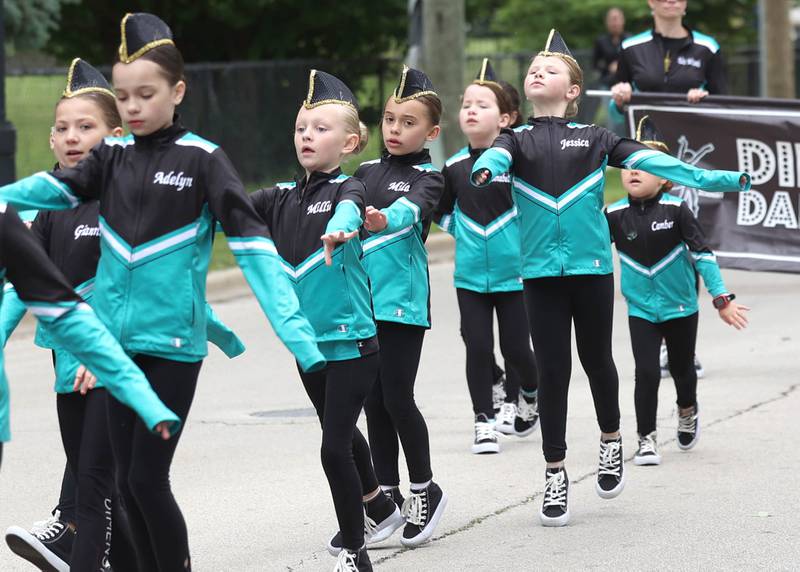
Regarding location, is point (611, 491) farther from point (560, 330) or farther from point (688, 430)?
point (688, 430)

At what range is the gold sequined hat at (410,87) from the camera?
20.9ft

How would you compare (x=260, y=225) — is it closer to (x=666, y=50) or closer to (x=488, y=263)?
(x=488, y=263)

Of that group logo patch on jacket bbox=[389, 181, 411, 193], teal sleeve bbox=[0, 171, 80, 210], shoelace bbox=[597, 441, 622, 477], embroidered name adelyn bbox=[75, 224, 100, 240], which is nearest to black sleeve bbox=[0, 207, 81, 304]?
teal sleeve bbox=[0, 171, 80, 210]

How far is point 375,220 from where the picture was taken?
537 centimetres

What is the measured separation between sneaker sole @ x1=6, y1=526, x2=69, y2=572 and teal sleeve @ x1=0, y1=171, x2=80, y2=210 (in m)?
1.34

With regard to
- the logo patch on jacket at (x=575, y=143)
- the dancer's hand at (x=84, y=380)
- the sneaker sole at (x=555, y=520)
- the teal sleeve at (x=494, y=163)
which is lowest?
the sneaker sole at (x=555, y=520)

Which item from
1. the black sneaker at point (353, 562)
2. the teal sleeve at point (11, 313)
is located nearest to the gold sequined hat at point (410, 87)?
the teal sleeve at point (11, 313)

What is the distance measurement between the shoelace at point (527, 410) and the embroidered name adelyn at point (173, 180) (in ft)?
12.6

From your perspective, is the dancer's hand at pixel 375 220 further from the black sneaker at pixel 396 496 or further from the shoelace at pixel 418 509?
the black sneaker at pixel 396 496

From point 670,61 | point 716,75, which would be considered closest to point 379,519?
point 670,61

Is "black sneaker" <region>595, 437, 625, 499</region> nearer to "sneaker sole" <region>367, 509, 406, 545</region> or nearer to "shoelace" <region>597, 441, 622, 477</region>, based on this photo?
"shoelace" <region>597, 441, 622, 477</region>

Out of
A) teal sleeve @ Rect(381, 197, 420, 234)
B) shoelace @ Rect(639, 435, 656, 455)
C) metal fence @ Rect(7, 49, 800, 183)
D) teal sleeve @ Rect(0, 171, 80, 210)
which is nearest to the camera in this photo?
teal sleeve @ Rect(0, 171, 80, 210)

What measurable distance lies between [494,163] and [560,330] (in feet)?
2.59

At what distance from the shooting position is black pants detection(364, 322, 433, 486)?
19.9 ft
